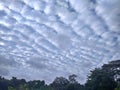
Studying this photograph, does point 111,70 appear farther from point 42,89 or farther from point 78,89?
point 42,89

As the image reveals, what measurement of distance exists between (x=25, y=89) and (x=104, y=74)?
27.5m

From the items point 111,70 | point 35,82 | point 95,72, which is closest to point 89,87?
point 95,72

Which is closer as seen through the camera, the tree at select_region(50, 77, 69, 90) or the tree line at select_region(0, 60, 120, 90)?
the tree line at select_region(0, 60, 120, 90)

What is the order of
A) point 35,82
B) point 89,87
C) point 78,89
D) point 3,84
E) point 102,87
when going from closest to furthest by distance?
point 102,87, point 89,87, point 78,89, point 3,84, point 35,82

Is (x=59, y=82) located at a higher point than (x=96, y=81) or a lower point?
higher

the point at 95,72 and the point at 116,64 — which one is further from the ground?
the point at 116,64

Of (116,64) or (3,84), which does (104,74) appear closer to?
(116,64)

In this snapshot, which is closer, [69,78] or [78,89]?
[78,89]

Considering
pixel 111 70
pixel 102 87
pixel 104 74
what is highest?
pixel 111 70

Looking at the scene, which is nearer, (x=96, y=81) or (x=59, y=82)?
(x=96, y=81)

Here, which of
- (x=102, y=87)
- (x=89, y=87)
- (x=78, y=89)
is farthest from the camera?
(x=78, y=89)

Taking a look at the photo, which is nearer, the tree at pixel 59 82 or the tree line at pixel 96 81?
the tree line at pixel 96 81

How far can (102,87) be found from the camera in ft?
166

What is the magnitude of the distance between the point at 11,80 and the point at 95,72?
39.8 m
